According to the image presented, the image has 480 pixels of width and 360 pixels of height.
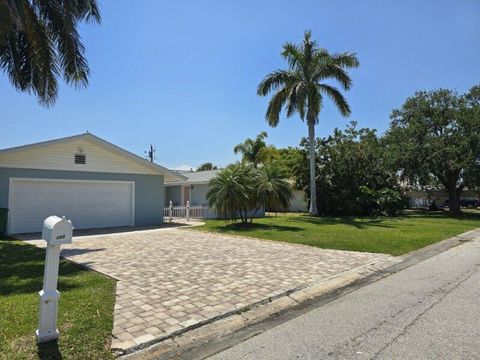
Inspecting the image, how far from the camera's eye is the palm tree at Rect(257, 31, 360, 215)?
2331 centimetres

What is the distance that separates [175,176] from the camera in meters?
19.4

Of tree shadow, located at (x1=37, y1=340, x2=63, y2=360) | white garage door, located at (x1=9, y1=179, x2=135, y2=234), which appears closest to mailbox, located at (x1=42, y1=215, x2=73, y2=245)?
tree shadow, located at (x1=37, y1=340, x2=63, y2=360)

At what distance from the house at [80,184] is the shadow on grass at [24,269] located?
4.31 metres

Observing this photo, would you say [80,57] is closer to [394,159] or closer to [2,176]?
[2,176]

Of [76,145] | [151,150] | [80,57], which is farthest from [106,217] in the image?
[151,150]

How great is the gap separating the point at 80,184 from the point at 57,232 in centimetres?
1356

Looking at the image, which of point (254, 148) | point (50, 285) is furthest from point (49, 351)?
point (254, 148)

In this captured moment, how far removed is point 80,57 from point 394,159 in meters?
23.3

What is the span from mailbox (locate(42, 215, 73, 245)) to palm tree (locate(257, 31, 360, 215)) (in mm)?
20246

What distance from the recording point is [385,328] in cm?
476

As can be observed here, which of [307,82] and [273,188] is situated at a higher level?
[307,82]

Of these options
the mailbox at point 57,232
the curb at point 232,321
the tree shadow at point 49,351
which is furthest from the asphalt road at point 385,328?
the mailbox at point 57,232

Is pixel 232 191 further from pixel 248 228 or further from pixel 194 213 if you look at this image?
pixel 194 213

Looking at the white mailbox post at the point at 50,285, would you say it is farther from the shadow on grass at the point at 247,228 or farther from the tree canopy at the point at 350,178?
the tree canopy at the point at 350,178
